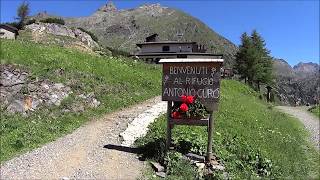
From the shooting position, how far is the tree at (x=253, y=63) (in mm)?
82062

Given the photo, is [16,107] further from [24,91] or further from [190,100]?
[190,100]

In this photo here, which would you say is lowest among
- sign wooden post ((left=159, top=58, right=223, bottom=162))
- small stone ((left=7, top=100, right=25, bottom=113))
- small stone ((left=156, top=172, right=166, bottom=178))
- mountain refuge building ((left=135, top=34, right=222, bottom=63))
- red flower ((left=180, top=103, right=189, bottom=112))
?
small stone ((left=156, top=172, right=166, bottom=178))

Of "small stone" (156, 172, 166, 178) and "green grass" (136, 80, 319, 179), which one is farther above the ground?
"green grass" (136, 80, 319, 179)

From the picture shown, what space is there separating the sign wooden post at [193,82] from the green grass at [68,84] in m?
6.32

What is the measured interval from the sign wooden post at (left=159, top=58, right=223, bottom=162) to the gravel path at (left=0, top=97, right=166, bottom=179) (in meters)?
2.03

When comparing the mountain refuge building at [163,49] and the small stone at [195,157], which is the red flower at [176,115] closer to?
the small stone at [195,157]

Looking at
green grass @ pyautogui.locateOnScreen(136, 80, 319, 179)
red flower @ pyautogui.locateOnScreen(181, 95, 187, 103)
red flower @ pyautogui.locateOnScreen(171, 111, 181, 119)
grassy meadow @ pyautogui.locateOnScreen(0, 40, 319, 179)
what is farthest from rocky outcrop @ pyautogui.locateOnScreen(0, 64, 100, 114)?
red flower @ pyautogui.locateOnScreen(181, 95, 187, 103)

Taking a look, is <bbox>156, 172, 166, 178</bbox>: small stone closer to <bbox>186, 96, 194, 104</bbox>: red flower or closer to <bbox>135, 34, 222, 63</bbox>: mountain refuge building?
<bbox>186, 96, 194, 104</bbox>: red flower

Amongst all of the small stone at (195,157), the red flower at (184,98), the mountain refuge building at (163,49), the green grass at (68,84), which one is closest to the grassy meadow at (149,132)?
the green grass at (68,84)

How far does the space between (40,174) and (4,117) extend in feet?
27.2

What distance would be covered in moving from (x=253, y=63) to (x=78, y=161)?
69.1 m

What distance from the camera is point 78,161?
16.1m

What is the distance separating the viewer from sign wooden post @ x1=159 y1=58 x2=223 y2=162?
1605cm

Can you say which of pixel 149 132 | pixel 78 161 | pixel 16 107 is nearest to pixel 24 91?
→ pixel 16 107
